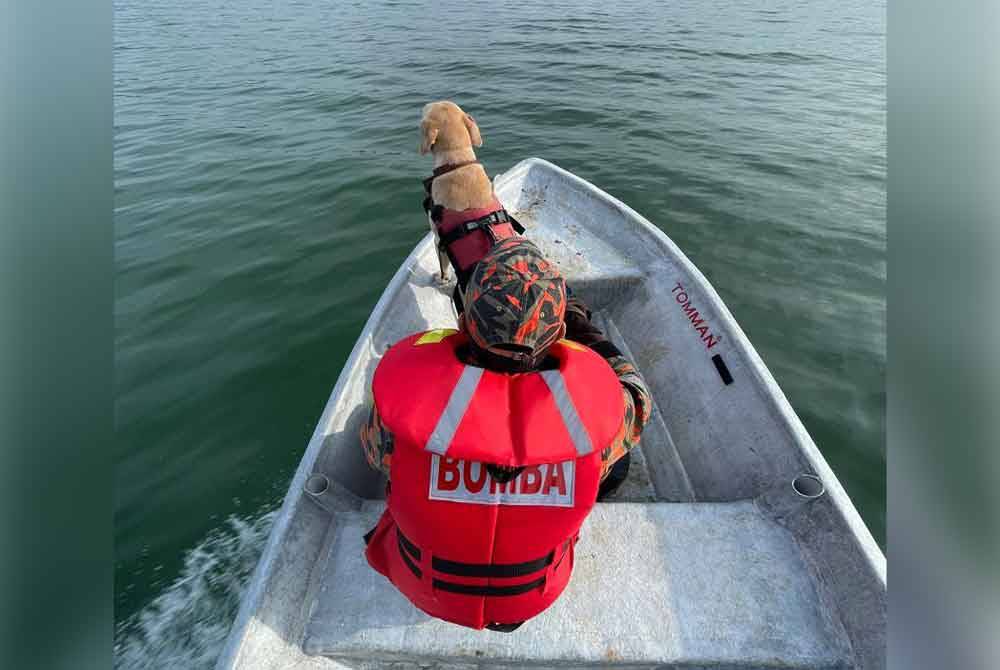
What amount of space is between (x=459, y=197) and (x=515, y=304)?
3.15 metres

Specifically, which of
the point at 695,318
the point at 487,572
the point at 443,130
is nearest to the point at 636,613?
the point at 487,572

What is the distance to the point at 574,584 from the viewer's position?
252cm

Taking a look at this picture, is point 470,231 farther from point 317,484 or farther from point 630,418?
point 630,418

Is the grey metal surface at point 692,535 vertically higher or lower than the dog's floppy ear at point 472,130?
lower

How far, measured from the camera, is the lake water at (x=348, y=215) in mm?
4277

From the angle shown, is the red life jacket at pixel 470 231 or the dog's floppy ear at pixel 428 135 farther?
the dog's floppy ear at pixel 428 135

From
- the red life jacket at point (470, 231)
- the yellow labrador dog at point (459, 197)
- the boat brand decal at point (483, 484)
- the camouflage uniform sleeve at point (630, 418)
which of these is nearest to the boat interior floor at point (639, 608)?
the camouflage uniform sleeve at point (630, 418)

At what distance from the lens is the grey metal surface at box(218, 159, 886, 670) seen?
7.54ft

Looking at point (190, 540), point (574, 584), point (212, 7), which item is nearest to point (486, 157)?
point (190, 540)

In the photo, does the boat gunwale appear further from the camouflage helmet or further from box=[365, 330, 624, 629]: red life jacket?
the camouflage helmet

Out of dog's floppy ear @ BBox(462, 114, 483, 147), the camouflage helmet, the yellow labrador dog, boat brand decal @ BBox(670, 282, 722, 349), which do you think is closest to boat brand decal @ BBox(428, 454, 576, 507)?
the camouflage helmet

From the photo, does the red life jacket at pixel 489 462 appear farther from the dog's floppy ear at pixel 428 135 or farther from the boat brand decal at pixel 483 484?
the dog's floppy ear at pixel 428 135
